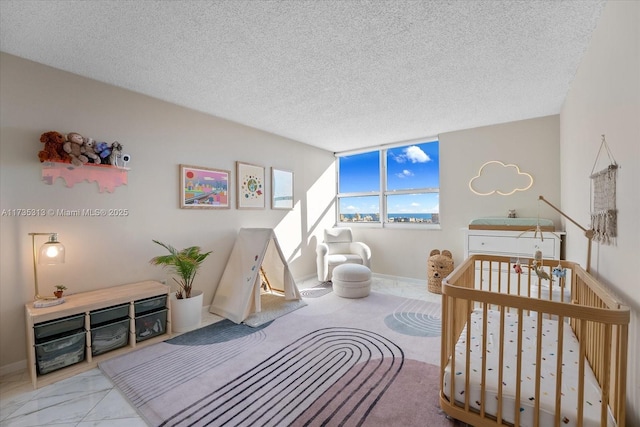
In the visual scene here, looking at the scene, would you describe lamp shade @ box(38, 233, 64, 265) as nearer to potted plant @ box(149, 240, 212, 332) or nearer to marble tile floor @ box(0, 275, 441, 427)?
potted plant @ box(149, 240, 212, 332)

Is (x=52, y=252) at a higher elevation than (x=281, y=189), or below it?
below

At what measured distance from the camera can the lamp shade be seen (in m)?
2.11

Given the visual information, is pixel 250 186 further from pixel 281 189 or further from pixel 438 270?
pixel 438 270

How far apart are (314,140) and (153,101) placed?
2401mm

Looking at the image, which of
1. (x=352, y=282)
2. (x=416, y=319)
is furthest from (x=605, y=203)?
(x=352, y=282)

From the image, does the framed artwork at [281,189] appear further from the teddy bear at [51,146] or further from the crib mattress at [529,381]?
the crib mattress at [529,381]

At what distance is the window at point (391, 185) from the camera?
462 cm

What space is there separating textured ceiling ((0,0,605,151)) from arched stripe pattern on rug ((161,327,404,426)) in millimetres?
2413

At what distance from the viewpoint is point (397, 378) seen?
201cm

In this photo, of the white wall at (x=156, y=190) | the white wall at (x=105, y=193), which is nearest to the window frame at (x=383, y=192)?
the white wall at (x=156, y=190)

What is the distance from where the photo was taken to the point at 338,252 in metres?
4.88

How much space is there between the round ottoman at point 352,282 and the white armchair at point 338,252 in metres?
0.53

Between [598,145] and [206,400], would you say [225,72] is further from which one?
[598,145]

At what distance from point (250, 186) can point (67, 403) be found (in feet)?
9.03
